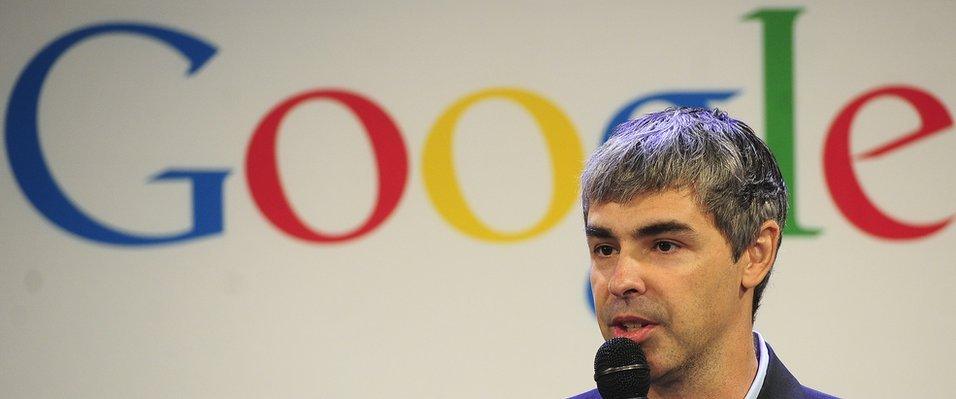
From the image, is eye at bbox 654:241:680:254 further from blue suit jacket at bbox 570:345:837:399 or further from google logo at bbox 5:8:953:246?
google logo at bbox 5:8:953:246

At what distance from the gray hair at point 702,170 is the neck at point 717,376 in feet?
0.52

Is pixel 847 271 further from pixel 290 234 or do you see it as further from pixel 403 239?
pixel 290 234

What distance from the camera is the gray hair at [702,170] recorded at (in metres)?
1.89

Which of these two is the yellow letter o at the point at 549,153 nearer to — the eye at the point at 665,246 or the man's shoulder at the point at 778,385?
the man's shoulder at the point at 778,385

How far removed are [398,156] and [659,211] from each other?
6.26ft

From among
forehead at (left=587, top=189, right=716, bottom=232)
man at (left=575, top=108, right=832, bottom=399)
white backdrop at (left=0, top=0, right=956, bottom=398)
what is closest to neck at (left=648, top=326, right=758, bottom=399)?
man at (left=575, top=108, right=832, bottom=399)

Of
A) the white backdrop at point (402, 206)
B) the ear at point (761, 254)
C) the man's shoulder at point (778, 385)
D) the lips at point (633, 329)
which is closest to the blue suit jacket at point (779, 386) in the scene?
the man's shoulder at point (778, 385)

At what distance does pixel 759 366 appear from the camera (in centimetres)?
204

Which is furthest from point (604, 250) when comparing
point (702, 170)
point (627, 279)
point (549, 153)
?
point (549, 153)

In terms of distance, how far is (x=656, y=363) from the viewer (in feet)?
6.11

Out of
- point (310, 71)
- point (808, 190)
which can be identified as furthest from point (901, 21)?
point (310, 71)

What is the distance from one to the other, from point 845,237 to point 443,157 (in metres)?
1.25

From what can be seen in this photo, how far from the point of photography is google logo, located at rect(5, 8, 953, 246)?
144 inches

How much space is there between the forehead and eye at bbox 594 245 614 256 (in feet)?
0.14
